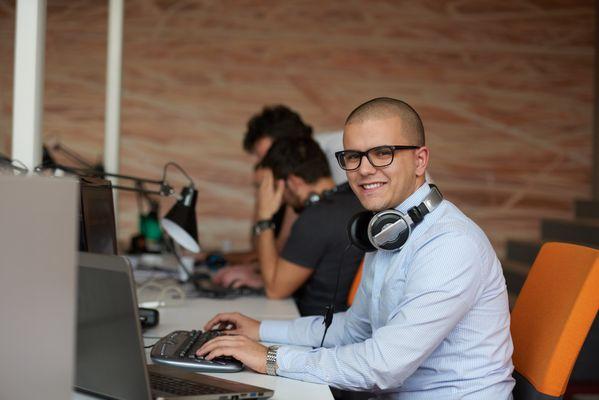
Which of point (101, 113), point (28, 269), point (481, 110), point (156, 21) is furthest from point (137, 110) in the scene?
point (28, 269)

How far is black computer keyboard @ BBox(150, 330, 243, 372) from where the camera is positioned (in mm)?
1527

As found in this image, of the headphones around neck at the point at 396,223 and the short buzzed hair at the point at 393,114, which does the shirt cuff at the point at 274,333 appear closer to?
the headphones around neck at the point at 396,223

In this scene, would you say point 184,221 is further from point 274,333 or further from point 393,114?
point 393,114

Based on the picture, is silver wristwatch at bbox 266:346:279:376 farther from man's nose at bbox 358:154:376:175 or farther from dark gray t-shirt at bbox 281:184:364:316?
dark gray t-shirt at bbox 281:184:364:316

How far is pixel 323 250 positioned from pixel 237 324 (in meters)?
0.77

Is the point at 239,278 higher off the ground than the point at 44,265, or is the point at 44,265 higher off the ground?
the point at 44,265

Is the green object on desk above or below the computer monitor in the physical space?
below

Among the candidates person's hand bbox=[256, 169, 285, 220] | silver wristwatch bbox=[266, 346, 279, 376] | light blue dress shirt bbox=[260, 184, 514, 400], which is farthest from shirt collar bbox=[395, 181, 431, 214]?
person's hand bbox=[256, 169, 285, 220]

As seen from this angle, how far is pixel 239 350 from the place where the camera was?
1.54 meters

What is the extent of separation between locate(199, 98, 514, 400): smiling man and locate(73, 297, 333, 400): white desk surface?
37 millimetres

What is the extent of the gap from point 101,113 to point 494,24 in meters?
2.91

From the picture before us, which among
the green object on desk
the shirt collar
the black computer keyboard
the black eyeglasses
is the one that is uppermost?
the black eyeglasses

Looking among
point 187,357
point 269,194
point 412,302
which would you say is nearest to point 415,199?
point 412,302

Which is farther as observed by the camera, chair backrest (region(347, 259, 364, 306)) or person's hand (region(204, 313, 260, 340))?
chair backrest (region(347, 259, 364, 306))
